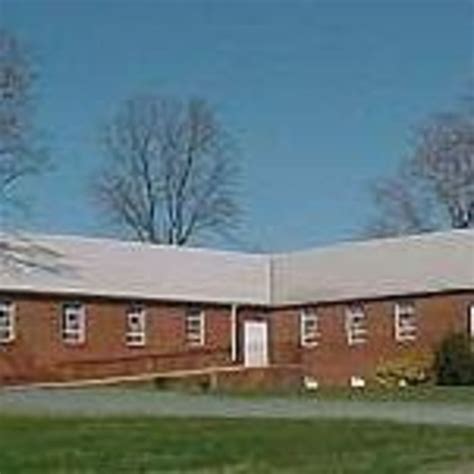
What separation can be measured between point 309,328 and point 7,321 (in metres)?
12.4

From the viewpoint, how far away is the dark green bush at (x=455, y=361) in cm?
4734

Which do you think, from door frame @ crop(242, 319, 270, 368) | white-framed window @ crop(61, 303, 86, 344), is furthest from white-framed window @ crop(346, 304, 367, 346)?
white-framed window @ crop(61, 303, 86, 344)

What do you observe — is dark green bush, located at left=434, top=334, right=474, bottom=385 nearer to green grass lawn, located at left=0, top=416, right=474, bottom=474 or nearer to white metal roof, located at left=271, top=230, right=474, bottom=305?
white metal roof, located at left=271, top=230, right=474, bottom=305

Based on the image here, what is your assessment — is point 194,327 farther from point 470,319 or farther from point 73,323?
point 470,319

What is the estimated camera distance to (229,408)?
30.4 meters

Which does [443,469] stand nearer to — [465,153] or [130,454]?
[130,454]

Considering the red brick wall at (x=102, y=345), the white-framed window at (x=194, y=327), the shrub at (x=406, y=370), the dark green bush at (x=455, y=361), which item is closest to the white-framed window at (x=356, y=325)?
the shrub at (x=406, y=370)

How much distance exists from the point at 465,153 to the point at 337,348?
28581mm

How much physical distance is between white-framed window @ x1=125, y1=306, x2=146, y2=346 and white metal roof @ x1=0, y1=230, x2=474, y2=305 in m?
0.56

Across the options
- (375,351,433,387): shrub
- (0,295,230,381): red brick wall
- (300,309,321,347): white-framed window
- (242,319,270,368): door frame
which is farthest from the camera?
(242,319,270,368): door frame

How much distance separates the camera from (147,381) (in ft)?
166

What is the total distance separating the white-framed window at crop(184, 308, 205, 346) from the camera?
182ft

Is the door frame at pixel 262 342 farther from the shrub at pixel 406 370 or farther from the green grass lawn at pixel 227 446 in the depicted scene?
the green grass lawn at pixel 227 446

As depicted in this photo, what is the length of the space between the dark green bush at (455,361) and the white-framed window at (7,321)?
43.7 ft
